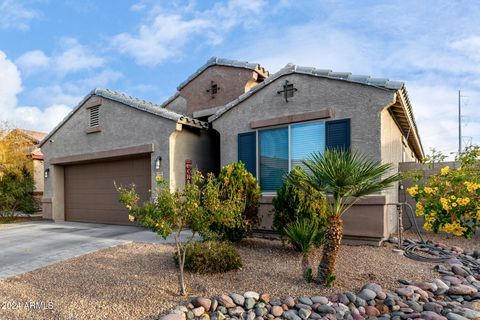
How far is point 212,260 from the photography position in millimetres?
5543

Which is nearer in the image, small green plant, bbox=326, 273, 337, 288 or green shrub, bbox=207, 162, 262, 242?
small green plant, bbox=326, 273, 337, 288

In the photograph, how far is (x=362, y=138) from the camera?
25.1ft

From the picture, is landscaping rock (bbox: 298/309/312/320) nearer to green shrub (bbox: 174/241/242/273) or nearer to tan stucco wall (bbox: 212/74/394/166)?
green shrub (bbox: 174/241/242/273)

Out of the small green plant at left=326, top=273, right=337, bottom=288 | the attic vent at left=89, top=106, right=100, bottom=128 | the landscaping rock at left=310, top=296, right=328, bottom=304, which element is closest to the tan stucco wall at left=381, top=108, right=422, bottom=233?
the small green plant at left=326, top=273, right=337, bottom=288

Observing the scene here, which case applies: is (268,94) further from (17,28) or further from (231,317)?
(17,28)

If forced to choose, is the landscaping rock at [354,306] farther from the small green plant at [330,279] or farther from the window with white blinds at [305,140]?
the window with white blinds at [305,140]

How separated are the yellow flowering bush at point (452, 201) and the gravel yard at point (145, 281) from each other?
103cm

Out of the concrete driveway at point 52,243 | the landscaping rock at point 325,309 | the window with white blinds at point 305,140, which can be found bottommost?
the concrete driveway at point 52,243

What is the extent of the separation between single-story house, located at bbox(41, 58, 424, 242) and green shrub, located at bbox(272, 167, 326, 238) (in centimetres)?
146

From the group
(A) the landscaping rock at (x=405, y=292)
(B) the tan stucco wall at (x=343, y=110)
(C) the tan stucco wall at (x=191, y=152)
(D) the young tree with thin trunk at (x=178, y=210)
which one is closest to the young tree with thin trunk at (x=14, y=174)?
(C) the tan stucco wall at (x=191, y=152)

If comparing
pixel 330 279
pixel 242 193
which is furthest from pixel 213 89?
pixel 330 279

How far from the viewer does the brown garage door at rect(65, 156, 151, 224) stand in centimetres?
1120

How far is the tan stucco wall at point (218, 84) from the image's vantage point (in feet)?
39.5

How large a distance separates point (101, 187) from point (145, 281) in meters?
8.25
